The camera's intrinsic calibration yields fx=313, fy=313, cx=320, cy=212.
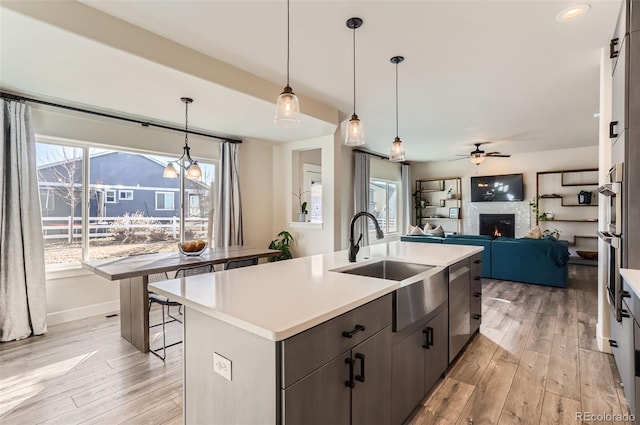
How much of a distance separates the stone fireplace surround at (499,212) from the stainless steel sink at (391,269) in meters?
6.97

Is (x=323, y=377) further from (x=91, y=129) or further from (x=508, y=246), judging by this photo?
(x=508, y=246)

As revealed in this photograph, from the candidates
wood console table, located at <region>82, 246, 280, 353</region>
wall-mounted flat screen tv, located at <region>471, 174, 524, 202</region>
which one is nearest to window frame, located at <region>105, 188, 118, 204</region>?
wood console table, located at <region>82, 246, 280, 353</region>

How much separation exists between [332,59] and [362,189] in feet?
14.1


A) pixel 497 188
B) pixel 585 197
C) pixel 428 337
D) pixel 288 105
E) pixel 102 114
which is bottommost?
pixel 428 337

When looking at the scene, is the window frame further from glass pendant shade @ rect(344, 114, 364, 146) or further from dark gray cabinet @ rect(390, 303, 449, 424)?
dark gray cabinet @ rect(390, 303, 449, 424)

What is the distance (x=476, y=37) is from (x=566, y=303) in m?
3.68

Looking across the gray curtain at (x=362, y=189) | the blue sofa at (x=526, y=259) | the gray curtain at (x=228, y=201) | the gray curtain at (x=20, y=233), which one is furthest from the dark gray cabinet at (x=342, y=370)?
the gray curtain at (x=362, y=189)

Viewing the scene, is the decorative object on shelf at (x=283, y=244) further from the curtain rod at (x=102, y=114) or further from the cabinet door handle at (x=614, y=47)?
the cabinet door handle at (x=614, y=47)

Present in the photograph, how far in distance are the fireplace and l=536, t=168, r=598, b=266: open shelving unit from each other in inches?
23.3

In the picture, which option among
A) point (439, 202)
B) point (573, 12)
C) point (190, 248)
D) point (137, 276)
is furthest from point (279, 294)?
point (439, 202)

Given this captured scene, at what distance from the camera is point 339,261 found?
231 centimetres

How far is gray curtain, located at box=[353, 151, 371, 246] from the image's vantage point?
6.88 metres

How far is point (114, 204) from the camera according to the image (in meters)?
4.12

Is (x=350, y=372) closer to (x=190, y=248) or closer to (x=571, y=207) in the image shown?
(x=190, y=248)
